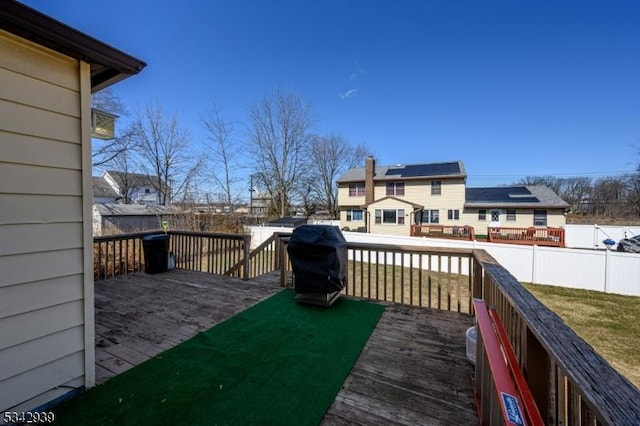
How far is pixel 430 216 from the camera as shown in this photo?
1836 centimetres

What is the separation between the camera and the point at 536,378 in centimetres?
112

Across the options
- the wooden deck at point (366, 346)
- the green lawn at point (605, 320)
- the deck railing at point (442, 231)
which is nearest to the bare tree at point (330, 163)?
the deck railing at point (442, 231)

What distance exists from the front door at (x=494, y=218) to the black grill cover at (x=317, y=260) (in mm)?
A: 17578

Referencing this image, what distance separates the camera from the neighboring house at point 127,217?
13.9 meters

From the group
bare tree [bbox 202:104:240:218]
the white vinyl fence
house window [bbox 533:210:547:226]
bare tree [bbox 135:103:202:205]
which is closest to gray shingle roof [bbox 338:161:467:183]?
house window [bbox 533:210:547:226]

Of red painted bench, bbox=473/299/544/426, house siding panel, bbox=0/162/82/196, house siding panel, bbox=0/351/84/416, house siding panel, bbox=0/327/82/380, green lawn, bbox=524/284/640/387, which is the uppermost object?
house siding panel, bbox=0/162/82/196

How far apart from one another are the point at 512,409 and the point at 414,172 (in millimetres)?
20362

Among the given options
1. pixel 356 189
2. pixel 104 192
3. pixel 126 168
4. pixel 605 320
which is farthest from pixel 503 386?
pixel 104 192

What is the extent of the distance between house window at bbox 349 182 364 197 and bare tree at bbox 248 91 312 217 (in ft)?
14.7

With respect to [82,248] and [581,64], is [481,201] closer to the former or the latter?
[581,64]

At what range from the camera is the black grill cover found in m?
3.44

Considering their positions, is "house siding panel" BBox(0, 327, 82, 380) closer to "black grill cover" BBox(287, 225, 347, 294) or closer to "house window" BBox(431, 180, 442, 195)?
"black grill cover" BBox(287, 225, 347, 294)

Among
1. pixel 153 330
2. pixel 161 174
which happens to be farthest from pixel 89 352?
pixel 161 174

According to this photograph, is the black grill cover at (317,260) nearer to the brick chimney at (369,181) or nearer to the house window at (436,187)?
the brick chimney at (369,181)
